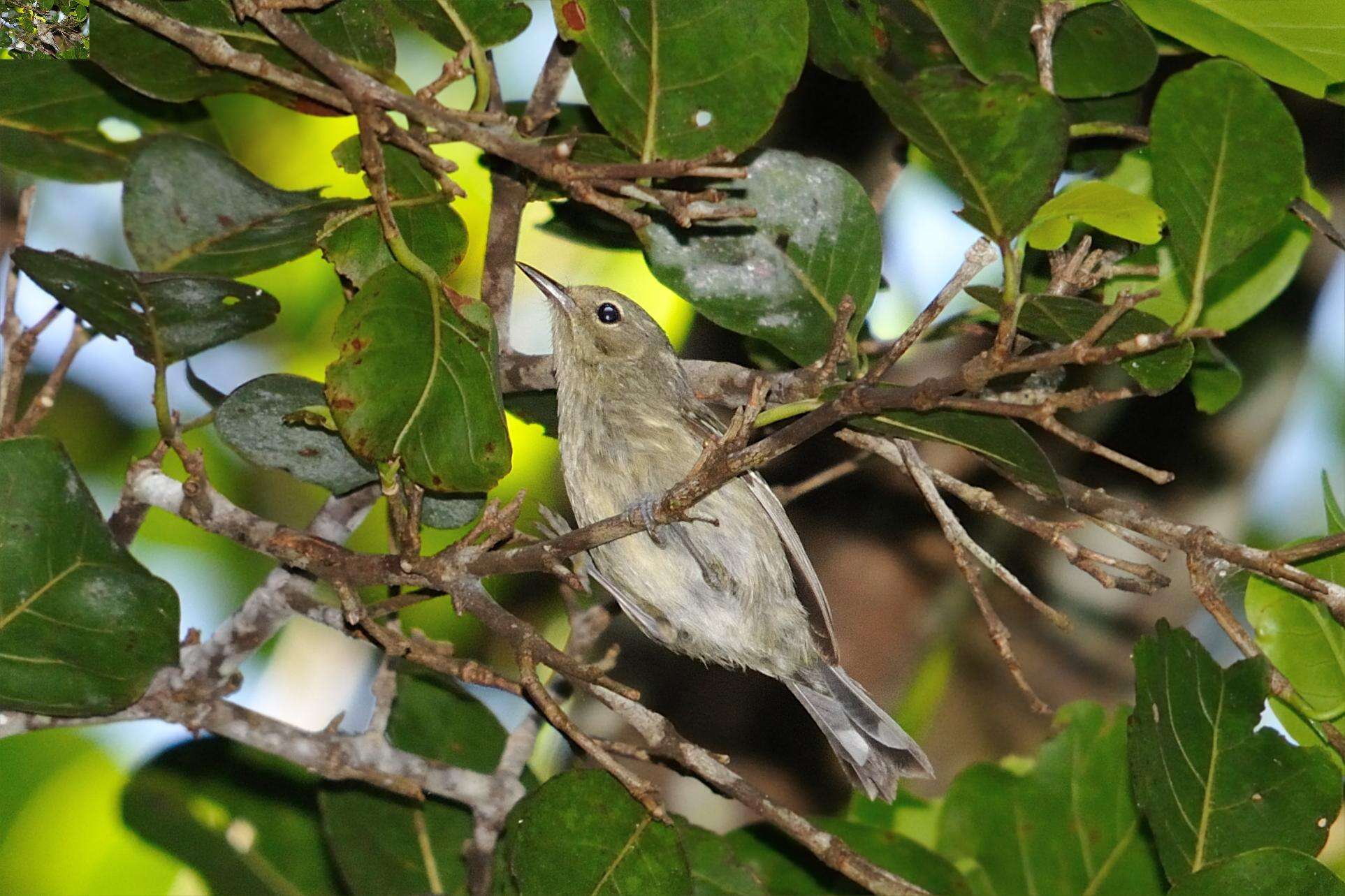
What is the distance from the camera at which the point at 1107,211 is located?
7.11 ft

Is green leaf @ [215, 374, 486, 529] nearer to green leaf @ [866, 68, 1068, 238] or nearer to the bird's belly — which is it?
the bird's belly

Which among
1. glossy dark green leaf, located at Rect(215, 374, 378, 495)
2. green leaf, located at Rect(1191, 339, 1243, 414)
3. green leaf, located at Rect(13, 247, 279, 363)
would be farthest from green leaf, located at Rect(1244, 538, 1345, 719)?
green leaf, located at Rect(13, 247, 279, 363)

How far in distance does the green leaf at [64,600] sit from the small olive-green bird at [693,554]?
1100 mm

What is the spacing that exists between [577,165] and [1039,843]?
2128 mm

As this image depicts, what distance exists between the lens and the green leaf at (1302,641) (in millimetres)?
2484

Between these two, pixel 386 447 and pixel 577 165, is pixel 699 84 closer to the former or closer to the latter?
pixel 577 165

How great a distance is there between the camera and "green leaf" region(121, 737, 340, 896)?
3.12 meters

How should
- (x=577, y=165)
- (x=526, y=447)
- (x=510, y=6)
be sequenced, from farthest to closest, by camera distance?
(x=526, y=447)
(x=510, y=6)
(x=577, y=165)

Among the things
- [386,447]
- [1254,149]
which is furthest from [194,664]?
[1254,149]

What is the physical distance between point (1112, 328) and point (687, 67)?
87cm

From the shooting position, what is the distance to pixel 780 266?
254 cm

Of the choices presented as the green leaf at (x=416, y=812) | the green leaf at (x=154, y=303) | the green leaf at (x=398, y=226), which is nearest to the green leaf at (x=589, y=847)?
the green leaf at (x=416, y=812)

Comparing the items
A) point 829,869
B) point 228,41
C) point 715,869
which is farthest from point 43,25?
point 829,869

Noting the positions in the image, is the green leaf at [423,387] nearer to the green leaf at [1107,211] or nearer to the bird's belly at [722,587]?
the green leaf at [1107,211]
